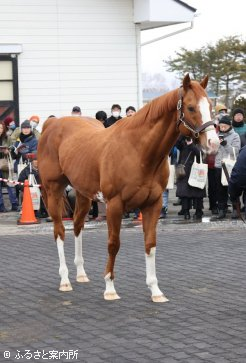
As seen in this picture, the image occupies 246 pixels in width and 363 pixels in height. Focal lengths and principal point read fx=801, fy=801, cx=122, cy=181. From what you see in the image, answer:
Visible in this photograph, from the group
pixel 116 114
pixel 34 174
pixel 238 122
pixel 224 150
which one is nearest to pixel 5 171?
pixel 34 174

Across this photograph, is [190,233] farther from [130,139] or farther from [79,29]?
[79,29]

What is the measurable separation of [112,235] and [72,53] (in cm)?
1279

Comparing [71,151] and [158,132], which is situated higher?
[158,132]

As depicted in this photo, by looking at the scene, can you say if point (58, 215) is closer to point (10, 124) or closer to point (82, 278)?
point (82, 278)

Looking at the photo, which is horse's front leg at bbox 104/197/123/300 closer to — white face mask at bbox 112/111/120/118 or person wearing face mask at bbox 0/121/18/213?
person wearing face mask at bbox 0/121/18/213

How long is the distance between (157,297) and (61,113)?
12.8 meters

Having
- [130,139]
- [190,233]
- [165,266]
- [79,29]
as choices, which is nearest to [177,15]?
[79,29]

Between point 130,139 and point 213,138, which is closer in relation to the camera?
point 213,138

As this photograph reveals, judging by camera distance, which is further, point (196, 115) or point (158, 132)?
point (158, 132)

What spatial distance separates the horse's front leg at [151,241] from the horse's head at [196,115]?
96 centimetres

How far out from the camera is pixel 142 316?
7586mm

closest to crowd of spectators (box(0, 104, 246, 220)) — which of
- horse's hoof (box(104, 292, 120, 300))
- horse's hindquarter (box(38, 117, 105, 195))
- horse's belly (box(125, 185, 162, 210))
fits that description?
horse's hindquarter (box(38, 117, 105, 195))

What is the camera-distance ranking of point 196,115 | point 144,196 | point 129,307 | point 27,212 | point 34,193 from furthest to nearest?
point 34,193
point 27,212
point 144,196
point 129,307
point 196,115

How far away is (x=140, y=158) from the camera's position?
26.6 feet
